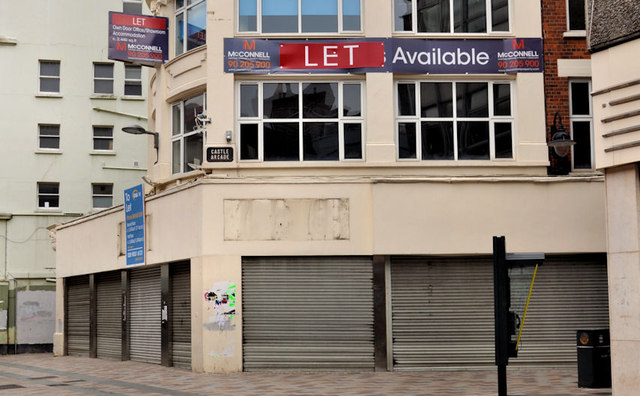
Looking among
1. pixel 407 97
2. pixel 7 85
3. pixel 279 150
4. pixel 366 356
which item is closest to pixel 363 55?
pixel 407 97

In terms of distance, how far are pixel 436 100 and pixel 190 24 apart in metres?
6.31

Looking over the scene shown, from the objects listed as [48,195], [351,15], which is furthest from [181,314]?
[48,195]

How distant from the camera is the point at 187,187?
20391 millimetres

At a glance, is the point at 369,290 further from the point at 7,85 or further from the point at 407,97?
the point at 7,85

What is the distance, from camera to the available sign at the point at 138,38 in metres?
22.0

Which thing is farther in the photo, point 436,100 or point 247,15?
point 247,15

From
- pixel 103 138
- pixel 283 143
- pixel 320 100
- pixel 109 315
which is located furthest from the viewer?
pixel 103 138

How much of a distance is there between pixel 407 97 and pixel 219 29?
14.5 feet

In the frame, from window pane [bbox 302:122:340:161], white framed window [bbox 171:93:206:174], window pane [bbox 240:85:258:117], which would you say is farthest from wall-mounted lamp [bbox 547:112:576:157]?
white framed window [bbox 171:93:206:174]

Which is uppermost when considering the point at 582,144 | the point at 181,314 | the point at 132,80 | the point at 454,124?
the point at 132,80

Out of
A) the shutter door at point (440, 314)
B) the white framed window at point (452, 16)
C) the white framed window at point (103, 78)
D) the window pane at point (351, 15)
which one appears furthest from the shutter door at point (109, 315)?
the white framed window at point (103, 78)

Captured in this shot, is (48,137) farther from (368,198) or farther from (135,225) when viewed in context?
(368,198)

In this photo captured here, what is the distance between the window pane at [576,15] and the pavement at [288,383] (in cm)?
754

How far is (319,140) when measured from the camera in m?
20.3
